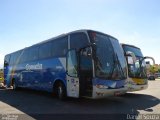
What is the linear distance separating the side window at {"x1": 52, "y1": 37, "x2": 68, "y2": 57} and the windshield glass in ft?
13.9

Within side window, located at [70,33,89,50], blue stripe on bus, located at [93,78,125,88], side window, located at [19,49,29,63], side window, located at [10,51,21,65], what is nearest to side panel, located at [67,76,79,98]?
blue stripe on bus, located at [93,78,125,88]

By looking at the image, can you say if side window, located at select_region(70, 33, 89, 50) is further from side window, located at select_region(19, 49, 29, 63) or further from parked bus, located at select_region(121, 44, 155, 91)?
side window, located at select_region(19, 49, 29, 63)

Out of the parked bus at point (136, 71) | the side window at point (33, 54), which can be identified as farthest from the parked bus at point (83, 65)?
the parked bus at point (136, 71)

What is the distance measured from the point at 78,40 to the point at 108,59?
1.81 m

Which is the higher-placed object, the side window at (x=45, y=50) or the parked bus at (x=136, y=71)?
the side window at (x=45, y=50)

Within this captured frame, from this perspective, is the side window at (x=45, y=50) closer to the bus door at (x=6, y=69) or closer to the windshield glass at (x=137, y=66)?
the windshield glass at (x=137, y=66)

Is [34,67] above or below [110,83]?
above

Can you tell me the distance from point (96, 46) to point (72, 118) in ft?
12.7

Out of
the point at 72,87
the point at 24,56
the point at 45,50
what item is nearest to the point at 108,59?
the point at 72,87

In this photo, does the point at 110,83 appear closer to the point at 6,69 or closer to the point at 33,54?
the point at 33,54

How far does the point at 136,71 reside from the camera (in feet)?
49.5

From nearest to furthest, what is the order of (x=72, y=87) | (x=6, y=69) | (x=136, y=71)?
(x=72, y=87) → (x=136, y=71) → (x=6, y=69)

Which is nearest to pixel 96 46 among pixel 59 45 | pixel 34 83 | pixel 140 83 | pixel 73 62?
pixel 73 62

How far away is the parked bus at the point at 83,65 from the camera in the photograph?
10.7 m
